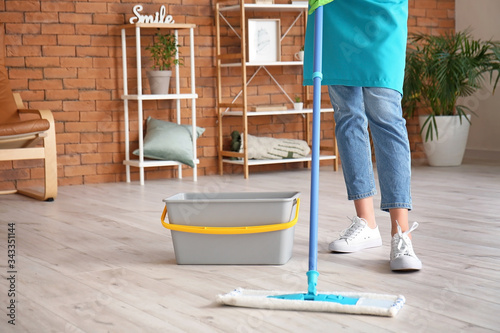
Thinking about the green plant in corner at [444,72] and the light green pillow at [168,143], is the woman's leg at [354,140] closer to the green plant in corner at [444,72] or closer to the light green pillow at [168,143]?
the light green pillow at [168,143]

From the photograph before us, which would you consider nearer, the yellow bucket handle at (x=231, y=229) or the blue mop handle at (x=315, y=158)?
the blue mop handle at (x=315, y=158)

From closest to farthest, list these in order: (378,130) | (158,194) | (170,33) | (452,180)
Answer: (378,130) → (158,194) → (452,180) → (170,33)

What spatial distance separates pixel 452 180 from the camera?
156 inches

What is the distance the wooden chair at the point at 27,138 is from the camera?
3.42 metres

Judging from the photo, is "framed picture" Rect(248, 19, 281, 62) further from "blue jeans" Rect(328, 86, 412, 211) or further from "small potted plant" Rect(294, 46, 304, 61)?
"blue jeans" Rect(328, 86, 412, 211)

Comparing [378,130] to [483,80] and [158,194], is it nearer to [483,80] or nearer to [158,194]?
[158,194]

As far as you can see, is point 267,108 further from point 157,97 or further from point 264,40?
point 157,97

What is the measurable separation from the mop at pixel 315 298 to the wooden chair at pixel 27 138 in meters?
2.13

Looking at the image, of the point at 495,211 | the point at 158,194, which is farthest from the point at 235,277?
the point at 158,194

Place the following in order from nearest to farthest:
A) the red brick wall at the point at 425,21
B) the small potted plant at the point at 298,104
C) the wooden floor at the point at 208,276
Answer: the wooden floor at the point at 208,276 < the small potted plant at the point at 298,104 < the red brick wall at the point at 425,21

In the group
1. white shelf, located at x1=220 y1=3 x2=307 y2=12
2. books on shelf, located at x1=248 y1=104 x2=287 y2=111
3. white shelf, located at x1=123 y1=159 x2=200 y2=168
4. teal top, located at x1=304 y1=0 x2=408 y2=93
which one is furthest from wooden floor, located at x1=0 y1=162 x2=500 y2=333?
white shelf, located at x1=220 y1=3 x2=307 y2=12

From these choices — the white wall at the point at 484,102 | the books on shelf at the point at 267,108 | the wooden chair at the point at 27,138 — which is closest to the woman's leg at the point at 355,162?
Answer: the wooden chair at the point at 27,138

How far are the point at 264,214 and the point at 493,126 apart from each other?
3.77 meters

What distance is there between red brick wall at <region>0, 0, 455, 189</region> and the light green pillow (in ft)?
0.69
